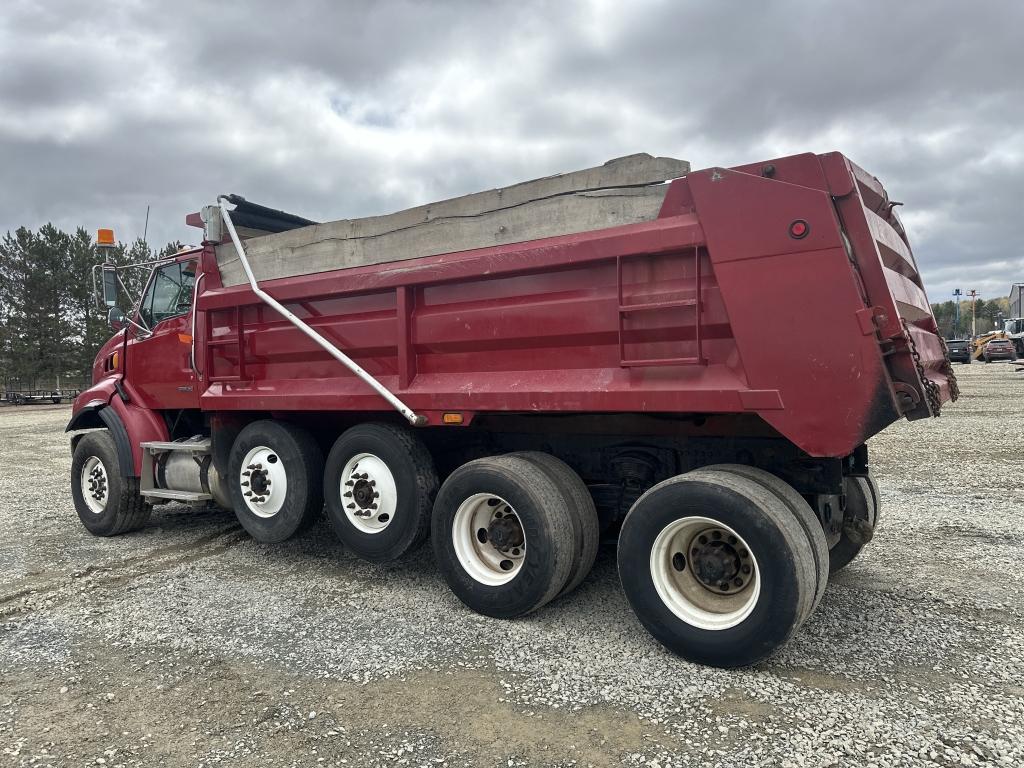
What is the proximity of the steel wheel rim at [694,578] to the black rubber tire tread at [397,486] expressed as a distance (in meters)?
1.68

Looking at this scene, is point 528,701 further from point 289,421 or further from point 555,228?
point 289,421

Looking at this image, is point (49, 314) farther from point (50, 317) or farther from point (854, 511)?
point (854, 511)

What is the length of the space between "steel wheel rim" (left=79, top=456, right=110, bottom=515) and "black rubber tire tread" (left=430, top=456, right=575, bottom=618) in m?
4.03

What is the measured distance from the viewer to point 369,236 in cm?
470

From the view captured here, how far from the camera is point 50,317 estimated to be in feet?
116

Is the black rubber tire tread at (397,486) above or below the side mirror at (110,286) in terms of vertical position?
below

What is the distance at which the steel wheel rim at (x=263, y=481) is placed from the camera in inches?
202

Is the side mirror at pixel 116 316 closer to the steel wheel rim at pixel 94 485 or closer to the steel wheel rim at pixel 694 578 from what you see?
the steel wheel rim at pixel 94 485

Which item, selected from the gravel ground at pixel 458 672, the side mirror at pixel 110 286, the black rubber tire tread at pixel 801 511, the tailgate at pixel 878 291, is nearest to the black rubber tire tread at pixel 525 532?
the gravel ground at pixel 458 672

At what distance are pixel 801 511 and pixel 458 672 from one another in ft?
6.06

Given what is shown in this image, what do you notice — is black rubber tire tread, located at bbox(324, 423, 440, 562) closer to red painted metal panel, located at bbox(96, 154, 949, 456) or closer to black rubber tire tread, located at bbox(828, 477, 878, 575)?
red painted metal panel, located at bbox(96, 154, 949, 456)

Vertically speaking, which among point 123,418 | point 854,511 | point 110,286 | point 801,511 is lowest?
point 854,511

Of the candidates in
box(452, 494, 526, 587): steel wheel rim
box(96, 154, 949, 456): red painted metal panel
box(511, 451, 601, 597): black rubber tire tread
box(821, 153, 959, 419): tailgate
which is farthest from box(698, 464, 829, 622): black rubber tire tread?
box(452, 494, 526, 587): steel wheel rim

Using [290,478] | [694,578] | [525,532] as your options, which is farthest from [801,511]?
[290,478]
